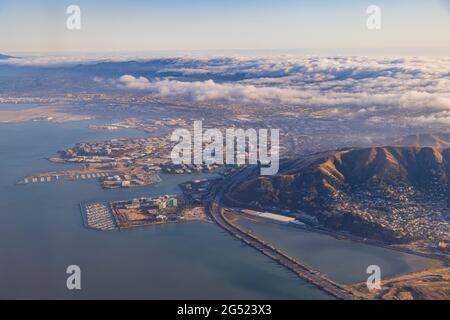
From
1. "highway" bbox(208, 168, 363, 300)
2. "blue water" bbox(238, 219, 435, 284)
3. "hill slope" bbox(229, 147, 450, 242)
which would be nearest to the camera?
"highway" bbox(208, 168, 363, 300)

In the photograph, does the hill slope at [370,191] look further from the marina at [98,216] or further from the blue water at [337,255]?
the marina at [98,216]

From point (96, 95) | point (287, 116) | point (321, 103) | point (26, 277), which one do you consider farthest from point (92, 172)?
point (96, 95)

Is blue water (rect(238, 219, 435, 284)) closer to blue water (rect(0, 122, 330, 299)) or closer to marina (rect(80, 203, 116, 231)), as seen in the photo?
blue water (rect(0, 122, 330, 299))

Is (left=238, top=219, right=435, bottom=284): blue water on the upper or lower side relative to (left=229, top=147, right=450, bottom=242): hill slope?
lower

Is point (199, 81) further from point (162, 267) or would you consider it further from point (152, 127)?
point (162, 267)

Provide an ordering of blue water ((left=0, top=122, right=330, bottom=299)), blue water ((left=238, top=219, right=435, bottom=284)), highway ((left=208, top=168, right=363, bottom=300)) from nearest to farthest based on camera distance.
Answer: blue water ((left=0, top=122, right=330, bottom=299)) < highway ((left=208, top=168, right=363, bottom=300)) < blue water ((left=238, top=219, right=435, bottom=284))

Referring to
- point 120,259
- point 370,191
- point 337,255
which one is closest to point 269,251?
point 337,255

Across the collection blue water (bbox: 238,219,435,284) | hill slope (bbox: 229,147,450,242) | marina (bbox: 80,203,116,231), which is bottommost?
blue water (bbox: 238,219,435,284)
